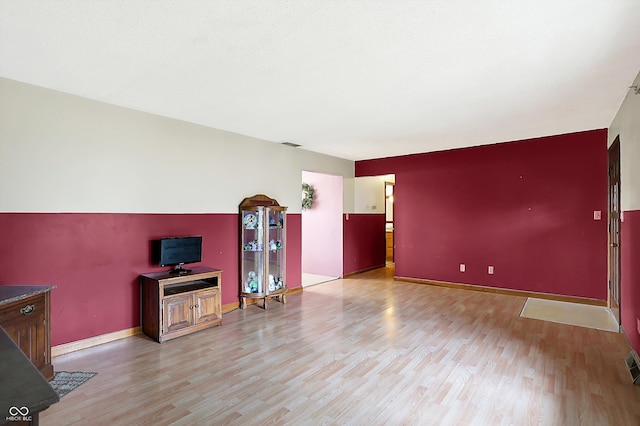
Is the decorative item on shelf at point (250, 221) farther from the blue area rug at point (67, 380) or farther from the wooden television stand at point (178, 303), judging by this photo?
the blue area rug at point (67, 380)

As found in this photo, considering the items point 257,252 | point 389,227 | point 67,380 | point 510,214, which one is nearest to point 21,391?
point 67,380

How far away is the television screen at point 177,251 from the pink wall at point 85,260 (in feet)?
0.47

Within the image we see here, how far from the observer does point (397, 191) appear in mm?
6629

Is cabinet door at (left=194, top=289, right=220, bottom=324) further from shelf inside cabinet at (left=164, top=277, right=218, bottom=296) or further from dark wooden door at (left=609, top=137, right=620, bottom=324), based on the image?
dark wooden door at (left=609, top=137, right=620, bottom=324)

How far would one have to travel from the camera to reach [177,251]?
12.7 feet

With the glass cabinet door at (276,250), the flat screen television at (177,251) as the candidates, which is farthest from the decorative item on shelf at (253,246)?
the flat screen television at (177,251)

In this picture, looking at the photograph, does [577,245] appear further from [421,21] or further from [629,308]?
[421,21]

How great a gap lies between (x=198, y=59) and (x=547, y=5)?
90.3 inches

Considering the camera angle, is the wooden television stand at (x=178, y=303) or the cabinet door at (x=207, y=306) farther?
the cabinet door at (x=207, y=306)

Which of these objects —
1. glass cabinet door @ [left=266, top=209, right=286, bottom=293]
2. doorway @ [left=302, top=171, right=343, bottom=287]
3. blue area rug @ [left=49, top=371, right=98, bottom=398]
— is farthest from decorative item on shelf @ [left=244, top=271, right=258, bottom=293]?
blue area rug @ [left=49, top=371, right=98, bottom=398]

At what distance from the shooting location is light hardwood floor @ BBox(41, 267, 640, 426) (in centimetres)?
220

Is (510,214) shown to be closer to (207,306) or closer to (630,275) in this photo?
(630,275)

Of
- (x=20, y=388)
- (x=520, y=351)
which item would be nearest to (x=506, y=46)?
(x=520, y=351)

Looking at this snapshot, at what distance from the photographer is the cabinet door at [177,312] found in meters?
3.47
